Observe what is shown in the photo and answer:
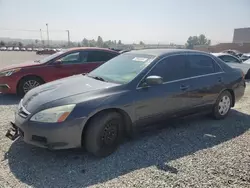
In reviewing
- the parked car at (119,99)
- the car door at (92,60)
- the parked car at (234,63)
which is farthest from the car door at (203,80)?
the parked car at (234,63)

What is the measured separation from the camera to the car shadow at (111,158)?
281cm

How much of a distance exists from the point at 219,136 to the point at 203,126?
502mm

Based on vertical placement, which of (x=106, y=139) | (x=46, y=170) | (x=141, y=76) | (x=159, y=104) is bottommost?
(x=46, y=170)

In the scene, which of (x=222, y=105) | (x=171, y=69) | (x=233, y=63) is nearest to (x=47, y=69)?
(x=171, y=69)

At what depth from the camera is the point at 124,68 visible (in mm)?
4023

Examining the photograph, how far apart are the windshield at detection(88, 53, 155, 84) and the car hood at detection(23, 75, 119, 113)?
0.22m

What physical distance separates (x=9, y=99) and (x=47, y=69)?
4.35ft

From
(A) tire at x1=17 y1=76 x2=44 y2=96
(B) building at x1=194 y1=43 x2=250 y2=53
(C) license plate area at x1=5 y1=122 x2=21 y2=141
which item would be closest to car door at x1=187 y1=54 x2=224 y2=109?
(C) license plate area at x1=5 y1=122 x2=21 y2=141

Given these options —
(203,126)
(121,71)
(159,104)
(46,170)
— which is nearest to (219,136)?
(203,126)

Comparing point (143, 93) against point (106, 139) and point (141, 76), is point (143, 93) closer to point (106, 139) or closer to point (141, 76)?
point (141, 76)

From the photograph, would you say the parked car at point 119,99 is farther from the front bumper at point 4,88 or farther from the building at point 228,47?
the building at point 228,47

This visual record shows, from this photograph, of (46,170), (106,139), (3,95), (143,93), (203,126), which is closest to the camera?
(46,170)

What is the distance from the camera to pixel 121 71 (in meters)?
3.97

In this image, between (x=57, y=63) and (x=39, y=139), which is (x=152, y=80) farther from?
(x=57, y=63)
